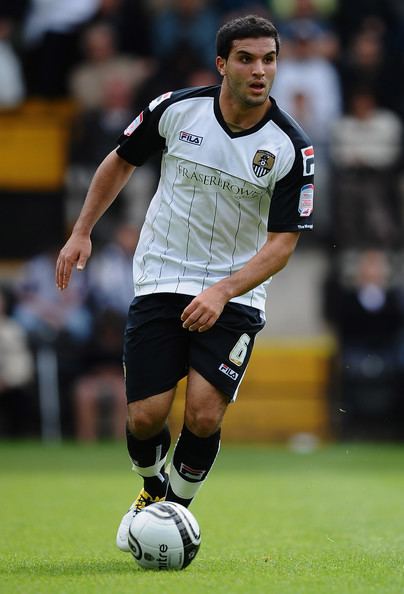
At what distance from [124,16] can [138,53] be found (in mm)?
547

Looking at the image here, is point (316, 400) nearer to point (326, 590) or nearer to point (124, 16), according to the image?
point (124, 16)

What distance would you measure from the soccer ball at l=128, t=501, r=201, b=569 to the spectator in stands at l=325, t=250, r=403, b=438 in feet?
32.3

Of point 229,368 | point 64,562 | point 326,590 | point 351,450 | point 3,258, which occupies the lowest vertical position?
point 351,450

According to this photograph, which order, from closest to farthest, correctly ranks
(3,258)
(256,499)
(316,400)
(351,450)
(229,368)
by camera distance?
(229,368)
(256,499)
(351,450)
(316,400)
(3,258)

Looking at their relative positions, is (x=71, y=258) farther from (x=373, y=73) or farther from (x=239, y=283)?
(x=373, y=73)

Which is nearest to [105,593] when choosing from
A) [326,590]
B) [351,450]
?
[326,590]

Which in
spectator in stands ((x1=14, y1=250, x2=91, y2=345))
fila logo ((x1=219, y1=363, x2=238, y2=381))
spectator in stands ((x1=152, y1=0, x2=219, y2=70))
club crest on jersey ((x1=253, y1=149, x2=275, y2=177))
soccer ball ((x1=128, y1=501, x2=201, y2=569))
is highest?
club crest on jersey ((x1=253, y1=149, x2=275, y2=177))

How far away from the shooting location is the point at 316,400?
1605 cm

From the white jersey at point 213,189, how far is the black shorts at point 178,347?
0.26 ft

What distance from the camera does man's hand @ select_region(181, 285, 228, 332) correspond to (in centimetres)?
605

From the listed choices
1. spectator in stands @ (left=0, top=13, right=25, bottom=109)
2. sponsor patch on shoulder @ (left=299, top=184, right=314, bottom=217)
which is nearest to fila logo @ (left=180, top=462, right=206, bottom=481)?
sponsor patch on shoulder @ (left=299, top=184, right=314, bottom=217)

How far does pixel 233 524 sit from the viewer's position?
8273mm

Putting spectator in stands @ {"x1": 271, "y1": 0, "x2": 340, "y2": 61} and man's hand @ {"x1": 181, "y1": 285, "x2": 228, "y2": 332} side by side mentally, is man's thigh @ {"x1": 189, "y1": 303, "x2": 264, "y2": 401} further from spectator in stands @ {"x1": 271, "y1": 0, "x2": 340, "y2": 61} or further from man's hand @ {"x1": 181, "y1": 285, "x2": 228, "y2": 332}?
spectator in stands @ {"x1": 271, "y1": 0, "x2": 340, "y2": 61}

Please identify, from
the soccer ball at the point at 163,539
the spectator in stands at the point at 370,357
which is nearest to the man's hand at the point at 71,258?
the soccer ball at the point at 163,539
